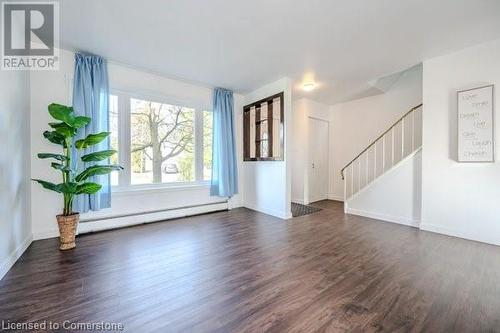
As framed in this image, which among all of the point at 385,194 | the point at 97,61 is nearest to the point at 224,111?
the point at 97,61

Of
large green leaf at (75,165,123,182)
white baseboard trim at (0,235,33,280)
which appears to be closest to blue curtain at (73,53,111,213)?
large green leaf at (75,165,123,182)

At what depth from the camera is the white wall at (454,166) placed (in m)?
2.92

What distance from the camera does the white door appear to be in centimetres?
602

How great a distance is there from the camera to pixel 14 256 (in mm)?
2348

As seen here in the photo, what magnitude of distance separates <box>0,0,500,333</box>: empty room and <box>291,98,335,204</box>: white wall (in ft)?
2.83

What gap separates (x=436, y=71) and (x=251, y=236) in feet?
12.9

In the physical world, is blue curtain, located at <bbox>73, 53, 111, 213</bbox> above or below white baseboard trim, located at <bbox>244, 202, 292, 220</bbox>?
above

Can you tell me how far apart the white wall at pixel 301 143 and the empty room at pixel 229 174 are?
2.83ft

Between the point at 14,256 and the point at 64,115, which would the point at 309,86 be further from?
the point at 14,256

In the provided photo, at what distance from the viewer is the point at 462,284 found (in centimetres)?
195

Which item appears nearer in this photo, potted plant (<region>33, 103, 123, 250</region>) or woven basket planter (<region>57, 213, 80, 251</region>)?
potted plant (<region>33, 103, 123, 250</region>)

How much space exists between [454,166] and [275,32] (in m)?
3.28

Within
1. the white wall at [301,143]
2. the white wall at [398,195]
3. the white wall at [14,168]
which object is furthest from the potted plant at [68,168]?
the white wall at [398,195]

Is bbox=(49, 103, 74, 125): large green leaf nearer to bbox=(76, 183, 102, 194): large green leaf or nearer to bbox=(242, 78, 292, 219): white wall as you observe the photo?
bbox=(76, 183, 102, 194): large green leaf
